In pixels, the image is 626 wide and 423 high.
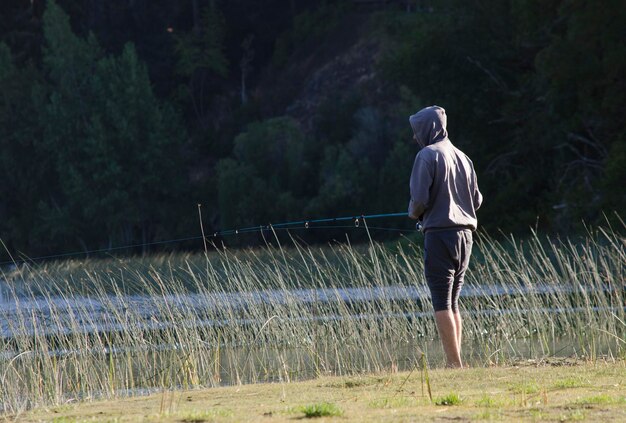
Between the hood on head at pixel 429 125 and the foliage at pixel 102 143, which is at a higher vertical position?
the hood on head at pixel 429 125

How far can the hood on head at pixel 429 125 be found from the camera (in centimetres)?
788

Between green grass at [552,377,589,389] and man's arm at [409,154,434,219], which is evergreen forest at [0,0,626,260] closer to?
man's arm at [409,154,434,219]

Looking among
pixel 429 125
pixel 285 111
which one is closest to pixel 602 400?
pixel 429 125

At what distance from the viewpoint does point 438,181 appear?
7809mm

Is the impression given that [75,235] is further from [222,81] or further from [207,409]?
[207,409]

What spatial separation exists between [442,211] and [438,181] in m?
0.20

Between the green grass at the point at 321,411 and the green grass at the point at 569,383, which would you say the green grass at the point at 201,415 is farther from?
the green grass at the point at 569,383

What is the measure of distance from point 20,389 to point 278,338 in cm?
220

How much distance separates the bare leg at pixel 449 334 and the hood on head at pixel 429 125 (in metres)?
1.12

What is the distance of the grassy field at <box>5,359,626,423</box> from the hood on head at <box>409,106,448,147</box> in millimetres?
1503

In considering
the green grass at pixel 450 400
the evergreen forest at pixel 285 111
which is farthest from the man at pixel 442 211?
the evergreen forest at pixel 285 111

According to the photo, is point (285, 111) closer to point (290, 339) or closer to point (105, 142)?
point (105, 142)

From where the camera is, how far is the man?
778cm

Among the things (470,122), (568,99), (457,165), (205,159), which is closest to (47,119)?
(205,159)
